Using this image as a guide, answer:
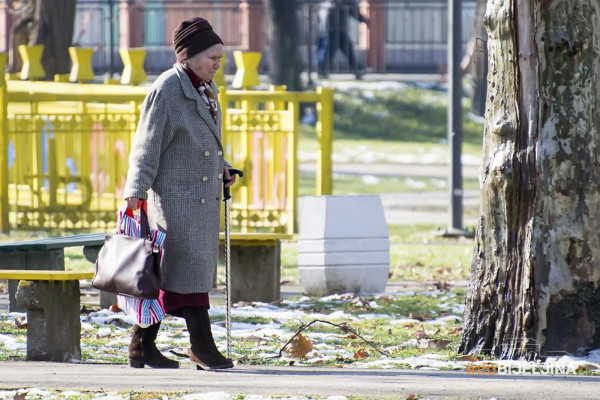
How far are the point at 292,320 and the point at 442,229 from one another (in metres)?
5.99

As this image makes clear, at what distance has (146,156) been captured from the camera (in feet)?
20.6

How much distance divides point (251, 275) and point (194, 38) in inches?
117

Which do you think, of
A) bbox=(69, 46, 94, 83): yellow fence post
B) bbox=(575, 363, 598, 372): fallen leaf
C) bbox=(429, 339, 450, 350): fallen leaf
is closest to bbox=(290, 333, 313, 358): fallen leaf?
bbox=(429, 339, 450, 350): fallen leaf

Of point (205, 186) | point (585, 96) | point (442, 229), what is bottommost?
point (442, 229)

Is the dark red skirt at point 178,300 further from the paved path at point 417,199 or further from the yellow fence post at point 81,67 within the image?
the yellow fence post at point 81,67

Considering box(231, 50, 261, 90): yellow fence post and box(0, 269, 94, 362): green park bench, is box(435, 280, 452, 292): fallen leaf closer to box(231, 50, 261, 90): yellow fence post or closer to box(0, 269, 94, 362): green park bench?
box(0, 269, 94, 362): green park bench

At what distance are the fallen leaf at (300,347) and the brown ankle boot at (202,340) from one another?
2.05 ft

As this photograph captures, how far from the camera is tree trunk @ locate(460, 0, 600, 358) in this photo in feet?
21.4

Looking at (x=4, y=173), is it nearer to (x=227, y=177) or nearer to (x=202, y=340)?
(x=227, y=177)

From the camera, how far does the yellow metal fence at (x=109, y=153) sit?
1280 centimetres

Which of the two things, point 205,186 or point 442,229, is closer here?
point 205,186

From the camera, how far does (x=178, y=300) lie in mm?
6434

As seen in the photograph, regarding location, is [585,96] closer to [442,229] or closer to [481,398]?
[481,398]

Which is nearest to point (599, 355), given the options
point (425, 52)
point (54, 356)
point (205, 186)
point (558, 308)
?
point (558, 308)
